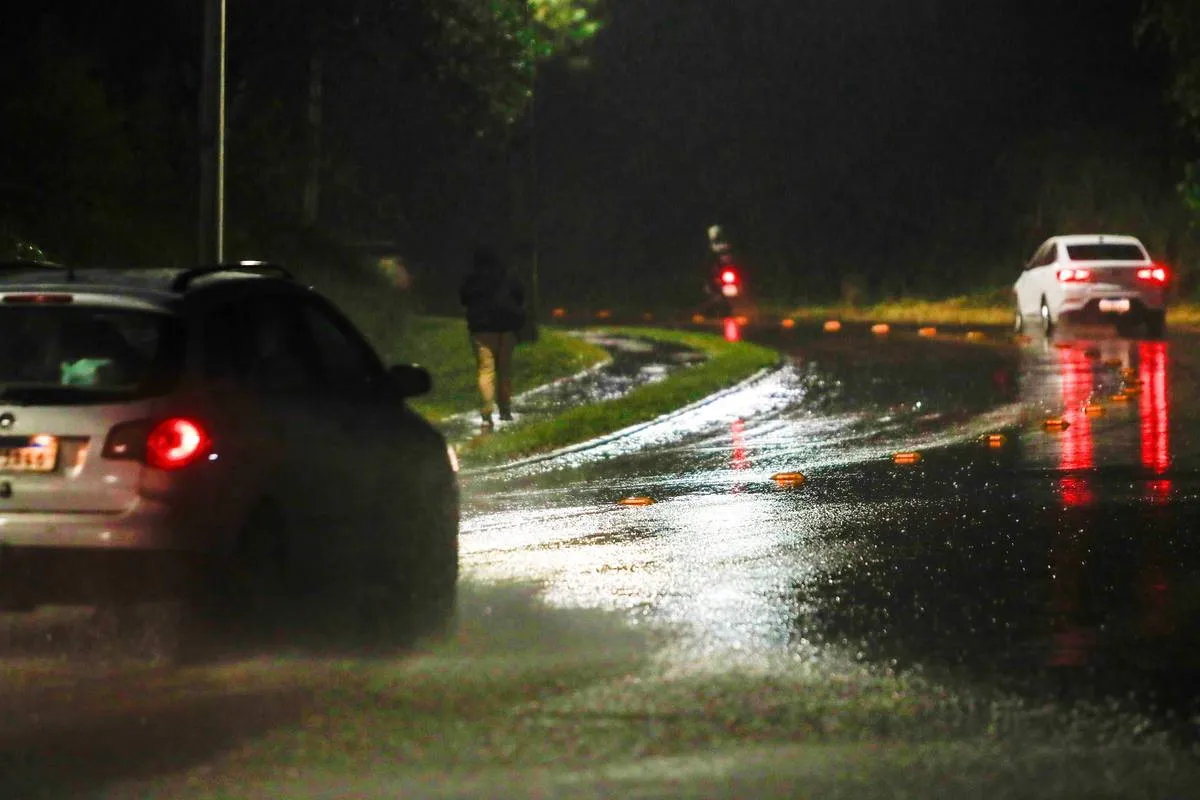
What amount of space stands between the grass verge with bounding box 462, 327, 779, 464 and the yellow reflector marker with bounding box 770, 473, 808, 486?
3193 millimetres

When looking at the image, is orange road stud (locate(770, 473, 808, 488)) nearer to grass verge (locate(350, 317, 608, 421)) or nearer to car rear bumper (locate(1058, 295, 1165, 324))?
grass verge (locate(350, 317, 608, 421))

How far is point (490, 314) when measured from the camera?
2166cm

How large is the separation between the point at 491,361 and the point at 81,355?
476 inches

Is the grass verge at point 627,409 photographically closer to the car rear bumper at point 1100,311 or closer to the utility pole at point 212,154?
the utility pole at point 212,154

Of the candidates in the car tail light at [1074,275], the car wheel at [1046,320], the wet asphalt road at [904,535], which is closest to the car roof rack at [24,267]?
the wet asphalt road at [904,535]

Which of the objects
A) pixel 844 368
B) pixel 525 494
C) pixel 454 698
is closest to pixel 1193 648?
pixel 454 698

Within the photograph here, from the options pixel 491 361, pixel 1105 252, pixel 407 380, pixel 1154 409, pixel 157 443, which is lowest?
pixel 1154 409

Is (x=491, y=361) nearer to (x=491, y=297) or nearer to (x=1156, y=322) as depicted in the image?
(x=491, y=297)

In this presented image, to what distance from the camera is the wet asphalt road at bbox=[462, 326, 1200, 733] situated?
929cm

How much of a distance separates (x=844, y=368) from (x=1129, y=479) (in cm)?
1281

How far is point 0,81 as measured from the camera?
22.0m

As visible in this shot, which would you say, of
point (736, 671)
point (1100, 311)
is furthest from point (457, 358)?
point (736, 671)

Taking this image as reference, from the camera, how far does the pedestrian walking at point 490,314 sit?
21.6m

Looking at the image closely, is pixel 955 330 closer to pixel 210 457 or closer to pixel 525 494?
pixel 525 494
